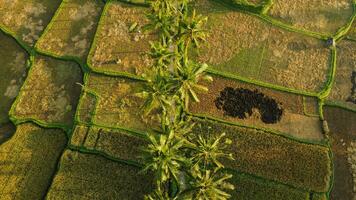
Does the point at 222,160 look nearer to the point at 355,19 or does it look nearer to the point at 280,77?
the point at 280,77

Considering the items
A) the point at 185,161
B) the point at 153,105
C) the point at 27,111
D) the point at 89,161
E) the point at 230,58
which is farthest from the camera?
the point at 230,58

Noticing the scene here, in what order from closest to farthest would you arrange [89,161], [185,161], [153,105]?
[185,161] < [153,105] < [89,161]

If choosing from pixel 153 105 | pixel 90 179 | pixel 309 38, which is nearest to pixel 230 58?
pixel 309 38

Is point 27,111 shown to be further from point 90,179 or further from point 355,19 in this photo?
point 355,19

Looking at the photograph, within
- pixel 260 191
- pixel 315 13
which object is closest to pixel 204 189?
pixel 260 191

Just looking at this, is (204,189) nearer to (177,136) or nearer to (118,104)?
(177,136)

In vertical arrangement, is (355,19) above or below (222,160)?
above

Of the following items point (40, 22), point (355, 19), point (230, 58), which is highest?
point (355, 19)

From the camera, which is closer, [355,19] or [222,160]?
[222,160]
